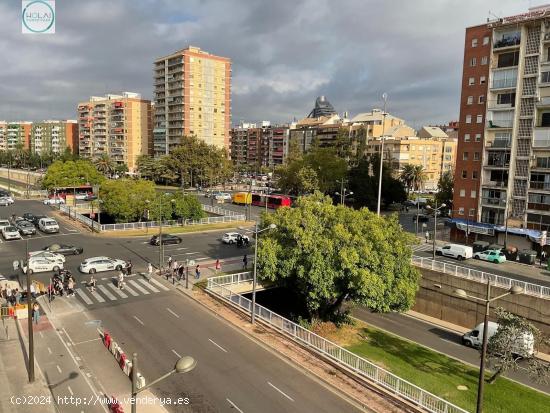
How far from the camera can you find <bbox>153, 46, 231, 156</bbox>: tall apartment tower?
136m

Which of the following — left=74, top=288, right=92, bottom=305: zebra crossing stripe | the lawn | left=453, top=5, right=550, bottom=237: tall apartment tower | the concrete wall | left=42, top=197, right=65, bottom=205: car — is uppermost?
left=453, top=5, right=550, bottom=237: tall apartment tower

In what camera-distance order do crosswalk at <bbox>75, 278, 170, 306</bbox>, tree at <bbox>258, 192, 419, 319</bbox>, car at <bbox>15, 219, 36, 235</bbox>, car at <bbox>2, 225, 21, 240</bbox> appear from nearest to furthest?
tree at <bbox>258, 192, 419, 319</bbox>
crosswalk at <bbox>75, 278, 170, 306</bbox>
car at <bbox>2, 225, 21, 240</bbox>
car at <bbox>15, 219, 36, 235</bbox>

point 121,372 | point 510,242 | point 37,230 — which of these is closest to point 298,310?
point 121,372

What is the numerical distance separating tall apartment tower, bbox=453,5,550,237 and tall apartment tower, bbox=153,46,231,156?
3692 inches

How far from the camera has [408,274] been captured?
3175 centimetres

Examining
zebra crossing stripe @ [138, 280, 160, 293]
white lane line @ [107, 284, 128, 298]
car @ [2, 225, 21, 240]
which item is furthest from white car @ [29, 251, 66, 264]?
car @ [2, 225, 21, 240]

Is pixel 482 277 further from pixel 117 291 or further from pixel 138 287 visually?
pixel 117 291

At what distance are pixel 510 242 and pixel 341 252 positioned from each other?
3393 cm

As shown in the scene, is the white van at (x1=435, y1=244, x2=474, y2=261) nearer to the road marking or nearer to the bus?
the road marking

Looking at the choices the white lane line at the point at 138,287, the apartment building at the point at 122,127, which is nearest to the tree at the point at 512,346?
the white lane line at the point at 138,287

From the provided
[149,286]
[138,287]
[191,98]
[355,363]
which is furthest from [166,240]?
[191,98]

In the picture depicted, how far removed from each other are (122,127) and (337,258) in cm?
14399

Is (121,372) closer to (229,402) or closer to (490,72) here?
(229,402)

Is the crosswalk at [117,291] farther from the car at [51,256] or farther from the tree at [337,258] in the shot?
the tree at [337,258]
